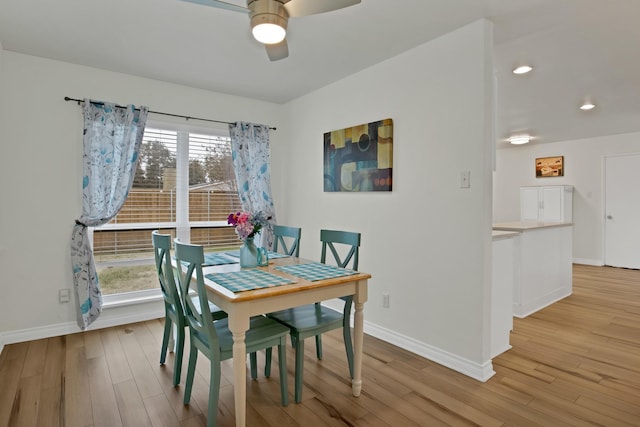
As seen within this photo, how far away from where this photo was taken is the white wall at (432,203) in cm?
246

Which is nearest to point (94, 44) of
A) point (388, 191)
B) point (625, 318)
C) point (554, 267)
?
point (388, 191)

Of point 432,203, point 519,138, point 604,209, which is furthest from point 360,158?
point 604,209

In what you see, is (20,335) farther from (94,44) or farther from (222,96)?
(222,96)

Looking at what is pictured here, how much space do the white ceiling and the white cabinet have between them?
10.3 ft

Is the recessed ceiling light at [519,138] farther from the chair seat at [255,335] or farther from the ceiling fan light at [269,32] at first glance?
the chair seat at [255,335]

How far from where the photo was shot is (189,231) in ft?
13.0

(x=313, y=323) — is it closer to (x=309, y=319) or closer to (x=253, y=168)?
(x=309, y=319)

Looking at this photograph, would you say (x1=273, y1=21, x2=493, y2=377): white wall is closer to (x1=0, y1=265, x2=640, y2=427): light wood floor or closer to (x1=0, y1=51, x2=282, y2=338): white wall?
Result: (x1=0, y1=265, x2=640, y2=427): light wood floor

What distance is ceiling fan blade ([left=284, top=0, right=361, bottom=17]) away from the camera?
5.71ft

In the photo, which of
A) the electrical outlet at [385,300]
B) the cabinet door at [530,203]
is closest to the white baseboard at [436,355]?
the electrical outlet at [385,300]

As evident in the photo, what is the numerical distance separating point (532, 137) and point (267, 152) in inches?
211

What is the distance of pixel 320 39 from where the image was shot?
2.69 meters

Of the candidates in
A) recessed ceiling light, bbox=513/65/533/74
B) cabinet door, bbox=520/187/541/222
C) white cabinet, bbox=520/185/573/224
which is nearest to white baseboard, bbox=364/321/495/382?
recessed ceiling light, bbox=513/65/533/74

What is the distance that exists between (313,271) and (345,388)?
0.81 metres
